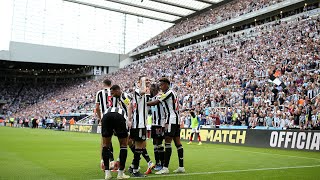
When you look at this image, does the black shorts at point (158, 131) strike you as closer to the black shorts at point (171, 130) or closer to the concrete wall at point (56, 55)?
the black shorts at point (171, 130)

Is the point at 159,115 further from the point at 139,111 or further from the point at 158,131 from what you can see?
the point at 139,111

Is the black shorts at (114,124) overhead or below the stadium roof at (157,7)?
below

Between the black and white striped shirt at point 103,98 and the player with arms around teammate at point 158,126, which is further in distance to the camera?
the player with arms around teammate at point 158,126

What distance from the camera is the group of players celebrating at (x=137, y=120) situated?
7484 mm

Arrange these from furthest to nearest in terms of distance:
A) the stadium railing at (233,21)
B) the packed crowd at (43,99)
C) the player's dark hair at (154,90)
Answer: the packed crowd at (43,99)
the stadium railing at (233,21)
the player's dark hair at (154,90)

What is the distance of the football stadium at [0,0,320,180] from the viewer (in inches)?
335

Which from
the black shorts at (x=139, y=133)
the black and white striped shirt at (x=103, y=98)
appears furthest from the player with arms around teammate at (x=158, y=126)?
the black and white striped shirt at (x=103, y=98)

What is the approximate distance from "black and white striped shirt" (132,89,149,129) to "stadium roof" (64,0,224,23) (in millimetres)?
46917

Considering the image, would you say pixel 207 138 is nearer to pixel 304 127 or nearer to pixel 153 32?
pixel 304 127

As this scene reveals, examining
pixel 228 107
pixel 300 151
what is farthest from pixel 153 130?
pixel 228 107

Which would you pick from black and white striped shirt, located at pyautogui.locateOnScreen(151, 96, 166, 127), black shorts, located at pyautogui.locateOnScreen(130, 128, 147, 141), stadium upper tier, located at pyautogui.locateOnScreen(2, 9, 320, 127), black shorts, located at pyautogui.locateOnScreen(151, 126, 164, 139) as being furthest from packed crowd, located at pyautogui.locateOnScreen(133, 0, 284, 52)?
black shorts, located at pyautogui.locateOnScreen(130, 128, 147, 141)

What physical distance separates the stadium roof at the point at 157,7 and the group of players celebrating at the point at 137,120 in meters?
46.4

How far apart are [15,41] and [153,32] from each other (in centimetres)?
2551

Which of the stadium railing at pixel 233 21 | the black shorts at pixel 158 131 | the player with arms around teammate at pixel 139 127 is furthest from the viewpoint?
the stadium railing at pixel 233 21
